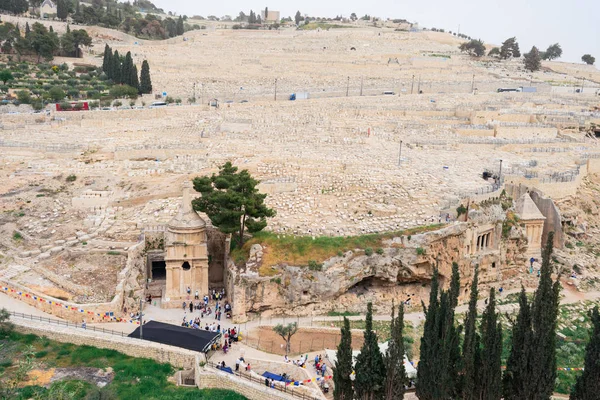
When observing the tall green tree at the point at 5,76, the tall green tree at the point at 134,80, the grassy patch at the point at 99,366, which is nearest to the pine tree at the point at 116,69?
the tall green tree at the point at 134,80

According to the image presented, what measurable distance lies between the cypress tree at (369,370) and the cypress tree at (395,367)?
0.21m

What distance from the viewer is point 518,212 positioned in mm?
28781

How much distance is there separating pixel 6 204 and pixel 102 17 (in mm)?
53428

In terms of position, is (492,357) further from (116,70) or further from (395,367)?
(116,70)

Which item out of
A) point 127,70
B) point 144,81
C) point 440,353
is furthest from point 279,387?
point 127,70

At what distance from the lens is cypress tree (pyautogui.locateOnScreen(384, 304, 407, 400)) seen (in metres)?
15.9

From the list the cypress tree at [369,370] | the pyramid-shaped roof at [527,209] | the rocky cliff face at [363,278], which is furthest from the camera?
the pyramid-shaped roof at [527,209]

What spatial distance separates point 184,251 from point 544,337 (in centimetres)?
1271

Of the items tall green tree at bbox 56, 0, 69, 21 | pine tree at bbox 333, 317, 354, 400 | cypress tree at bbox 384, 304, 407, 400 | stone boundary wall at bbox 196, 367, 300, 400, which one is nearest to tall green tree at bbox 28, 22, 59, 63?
tall green tree at bbox 56, 0, 69, 21

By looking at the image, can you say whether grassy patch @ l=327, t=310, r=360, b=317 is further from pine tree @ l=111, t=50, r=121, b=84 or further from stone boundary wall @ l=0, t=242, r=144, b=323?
pine tree @ l=111, t=50, r=121, b=84

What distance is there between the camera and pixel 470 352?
15664mm

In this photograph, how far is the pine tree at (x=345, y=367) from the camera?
54.0ft

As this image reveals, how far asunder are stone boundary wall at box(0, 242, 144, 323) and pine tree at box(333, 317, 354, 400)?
27.3 feet

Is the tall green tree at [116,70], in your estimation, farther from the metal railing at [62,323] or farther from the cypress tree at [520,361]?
the cypress tree at [520,361]
